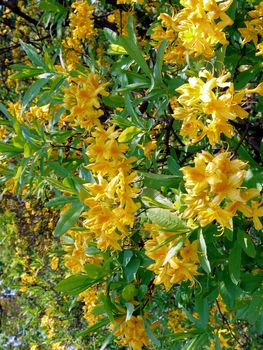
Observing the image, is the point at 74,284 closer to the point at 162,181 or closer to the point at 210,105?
the point at 162,181

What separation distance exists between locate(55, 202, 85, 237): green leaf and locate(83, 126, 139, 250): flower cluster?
0.24 feet

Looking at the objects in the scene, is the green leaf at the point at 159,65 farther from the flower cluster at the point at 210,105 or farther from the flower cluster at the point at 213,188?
the flower cluster at the point at 213,188

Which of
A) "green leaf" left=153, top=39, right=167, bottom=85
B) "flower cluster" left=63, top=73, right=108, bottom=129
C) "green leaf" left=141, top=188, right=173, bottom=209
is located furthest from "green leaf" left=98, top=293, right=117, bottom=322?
"green leaf" left=153, top=39, right=167, bottom=85

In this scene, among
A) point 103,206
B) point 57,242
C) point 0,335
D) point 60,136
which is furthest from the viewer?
point 0,335

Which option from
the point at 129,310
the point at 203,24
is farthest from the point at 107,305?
the point at 203,24

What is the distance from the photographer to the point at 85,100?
4.47 ft

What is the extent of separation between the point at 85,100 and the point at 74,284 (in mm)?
463

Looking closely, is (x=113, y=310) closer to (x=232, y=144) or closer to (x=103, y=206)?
(x=103, y=206)

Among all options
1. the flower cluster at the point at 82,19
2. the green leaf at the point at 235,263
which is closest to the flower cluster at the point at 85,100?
the green leaf at the point at 235,263

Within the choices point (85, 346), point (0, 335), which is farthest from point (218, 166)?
point (0, 335)

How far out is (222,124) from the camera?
3.40ft

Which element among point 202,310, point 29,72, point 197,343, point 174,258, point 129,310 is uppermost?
point 29,72

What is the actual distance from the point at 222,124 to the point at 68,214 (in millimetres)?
441

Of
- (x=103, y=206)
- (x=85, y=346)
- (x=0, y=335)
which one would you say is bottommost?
(x=0, y=335)
